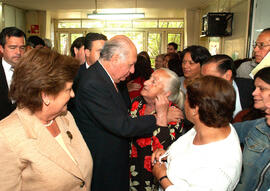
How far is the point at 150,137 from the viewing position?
1.91 meters

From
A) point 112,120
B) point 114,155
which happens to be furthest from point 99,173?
point 112,120

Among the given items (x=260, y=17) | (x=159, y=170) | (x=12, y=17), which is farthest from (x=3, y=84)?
(x=12, y=17)

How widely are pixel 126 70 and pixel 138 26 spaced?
1074cm

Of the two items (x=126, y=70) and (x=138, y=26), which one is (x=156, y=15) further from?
(x=126, y=70)

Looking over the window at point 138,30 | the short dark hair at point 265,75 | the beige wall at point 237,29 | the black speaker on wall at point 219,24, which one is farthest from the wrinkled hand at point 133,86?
the window at point 138,30

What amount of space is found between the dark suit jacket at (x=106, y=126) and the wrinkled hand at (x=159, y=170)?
0.27m

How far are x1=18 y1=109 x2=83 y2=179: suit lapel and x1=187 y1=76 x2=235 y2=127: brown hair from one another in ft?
2.47

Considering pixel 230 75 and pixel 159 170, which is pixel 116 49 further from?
pixel 230 75

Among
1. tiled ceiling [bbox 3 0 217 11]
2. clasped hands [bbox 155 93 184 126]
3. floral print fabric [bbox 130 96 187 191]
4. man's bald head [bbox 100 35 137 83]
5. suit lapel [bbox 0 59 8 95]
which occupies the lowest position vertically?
floral print fabric [bbox 130 96 187 191]

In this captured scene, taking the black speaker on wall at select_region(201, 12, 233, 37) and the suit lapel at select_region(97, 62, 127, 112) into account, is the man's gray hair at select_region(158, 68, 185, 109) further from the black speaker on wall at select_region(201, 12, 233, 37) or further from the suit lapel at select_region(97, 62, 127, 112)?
the black speaker on wall at select_region(201, 12, 233, 37)

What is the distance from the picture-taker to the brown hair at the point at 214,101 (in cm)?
120

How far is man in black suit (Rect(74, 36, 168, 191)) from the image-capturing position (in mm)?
1645

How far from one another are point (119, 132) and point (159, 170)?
378 millimetres

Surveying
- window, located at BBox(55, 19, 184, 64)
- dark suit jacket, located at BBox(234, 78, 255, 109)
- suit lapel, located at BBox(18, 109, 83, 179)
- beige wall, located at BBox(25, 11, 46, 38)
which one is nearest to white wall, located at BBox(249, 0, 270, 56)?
dark suit jacket, located at BBox(234, 78, 255, 109)
